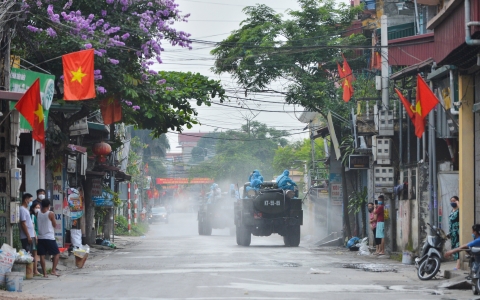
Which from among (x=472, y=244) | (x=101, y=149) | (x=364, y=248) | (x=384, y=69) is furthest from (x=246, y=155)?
(x=472, y=244)

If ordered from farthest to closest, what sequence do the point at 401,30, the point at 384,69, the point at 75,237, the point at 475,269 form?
1. the point at 401,30
2. the point at 384,69
3. the point at 75,237
4. the point at 475,269

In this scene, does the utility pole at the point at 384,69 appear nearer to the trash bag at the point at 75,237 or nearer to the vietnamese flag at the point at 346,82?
the vietnamese flag at the point at 346,82

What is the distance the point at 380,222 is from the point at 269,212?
6801 mm

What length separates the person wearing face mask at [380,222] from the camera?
94.2ft

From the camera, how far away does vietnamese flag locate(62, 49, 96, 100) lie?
68.8ft

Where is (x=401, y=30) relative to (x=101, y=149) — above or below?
above

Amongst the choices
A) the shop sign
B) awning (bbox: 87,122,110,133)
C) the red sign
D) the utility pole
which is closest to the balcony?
the utility pole

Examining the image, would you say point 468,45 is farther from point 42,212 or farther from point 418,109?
point 42,212

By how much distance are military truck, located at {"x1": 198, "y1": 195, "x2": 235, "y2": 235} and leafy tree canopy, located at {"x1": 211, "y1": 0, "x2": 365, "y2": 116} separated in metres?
12.3

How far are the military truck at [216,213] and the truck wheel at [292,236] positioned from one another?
13560 millimetres

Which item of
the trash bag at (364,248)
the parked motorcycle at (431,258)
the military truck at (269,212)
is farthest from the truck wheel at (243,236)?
the parked motorcycle at (431,258)

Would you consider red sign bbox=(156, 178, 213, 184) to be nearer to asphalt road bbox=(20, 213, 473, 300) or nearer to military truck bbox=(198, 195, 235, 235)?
military truck bbox=(198, 195, 235, 235)

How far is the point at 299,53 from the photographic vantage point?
38312 millimetres

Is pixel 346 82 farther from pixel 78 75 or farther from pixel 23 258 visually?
pixel 23 258
